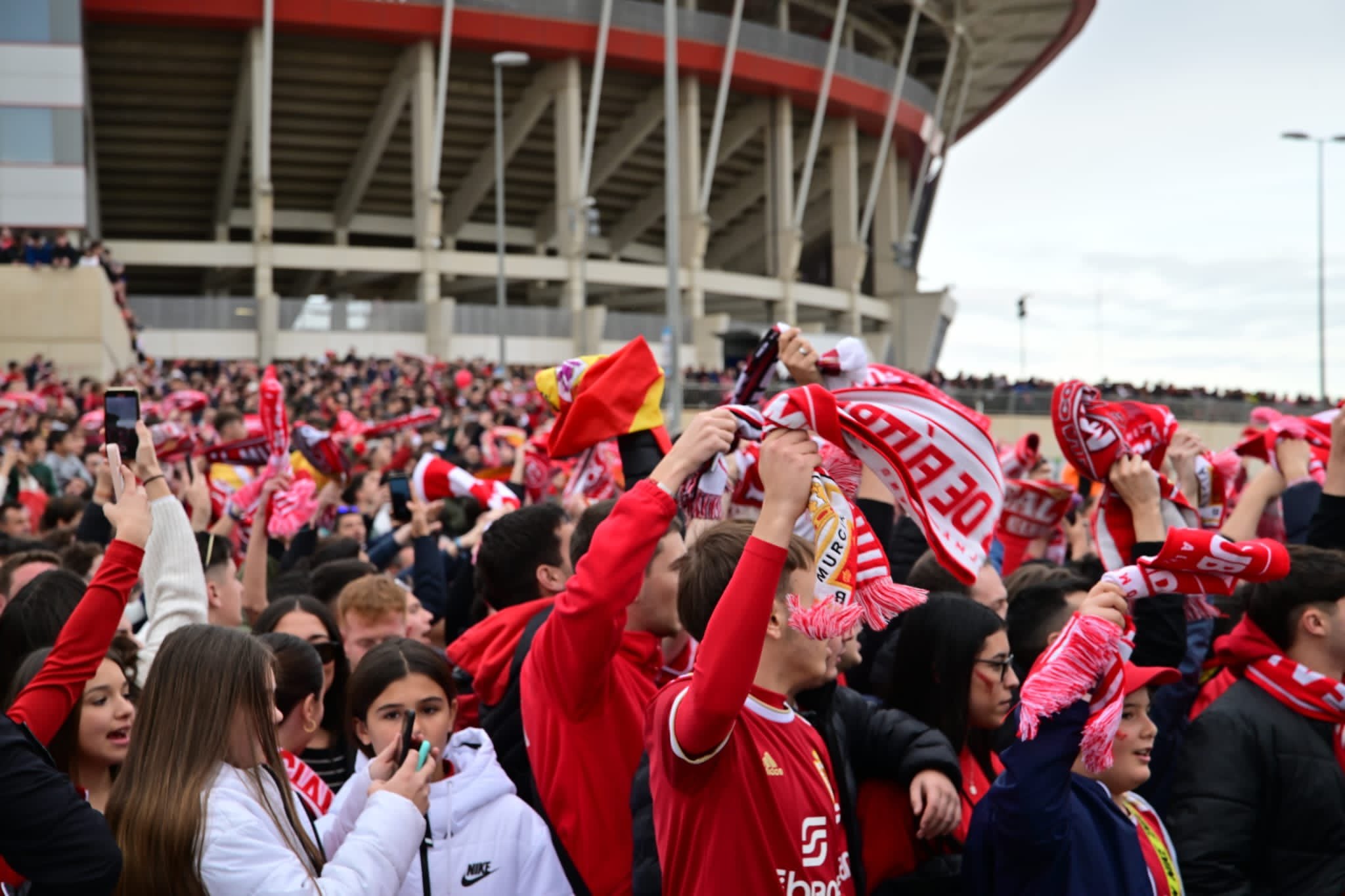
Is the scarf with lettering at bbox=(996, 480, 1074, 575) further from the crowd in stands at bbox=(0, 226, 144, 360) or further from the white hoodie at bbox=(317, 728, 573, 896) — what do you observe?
the crowd in stands at bbox=(0, 226, 144, 360)

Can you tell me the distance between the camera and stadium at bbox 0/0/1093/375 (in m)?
40.0

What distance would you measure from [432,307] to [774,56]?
13.0m

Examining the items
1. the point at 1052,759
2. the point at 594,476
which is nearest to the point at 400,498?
the point at 594,476

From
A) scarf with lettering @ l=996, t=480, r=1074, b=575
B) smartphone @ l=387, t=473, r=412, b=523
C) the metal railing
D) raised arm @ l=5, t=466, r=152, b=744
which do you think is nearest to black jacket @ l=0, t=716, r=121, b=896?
raised arm @ l=5, t=466, r=152, b=744

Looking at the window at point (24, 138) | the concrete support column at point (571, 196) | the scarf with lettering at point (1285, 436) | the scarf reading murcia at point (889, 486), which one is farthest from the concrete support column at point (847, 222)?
the scarf reading murcia at point (889, 486)

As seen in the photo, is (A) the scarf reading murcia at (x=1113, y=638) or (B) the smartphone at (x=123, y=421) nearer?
(A) the scarf reading murcia at (x=1113, y=638)

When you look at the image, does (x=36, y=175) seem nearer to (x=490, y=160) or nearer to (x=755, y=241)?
(x=490, y=160)

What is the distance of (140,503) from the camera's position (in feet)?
11.7

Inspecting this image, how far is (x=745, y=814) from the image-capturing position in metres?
2.84

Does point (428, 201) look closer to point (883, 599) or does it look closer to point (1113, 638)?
point (883, 599)

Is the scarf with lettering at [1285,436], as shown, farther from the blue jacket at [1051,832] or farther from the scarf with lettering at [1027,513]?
the blue jacket at [1051,832]

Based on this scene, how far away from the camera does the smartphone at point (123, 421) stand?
3922mm

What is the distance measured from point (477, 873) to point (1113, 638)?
143 centimetres

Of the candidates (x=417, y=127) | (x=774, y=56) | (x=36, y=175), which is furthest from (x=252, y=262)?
(x=774, y=56)
